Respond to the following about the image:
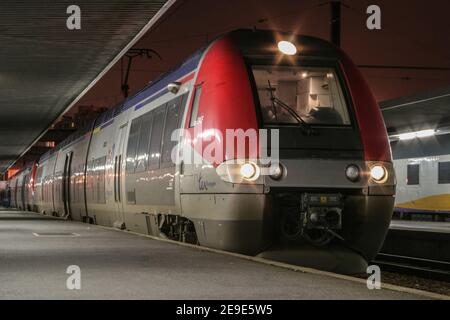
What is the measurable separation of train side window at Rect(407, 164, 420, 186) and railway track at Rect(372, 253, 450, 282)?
1214 cm

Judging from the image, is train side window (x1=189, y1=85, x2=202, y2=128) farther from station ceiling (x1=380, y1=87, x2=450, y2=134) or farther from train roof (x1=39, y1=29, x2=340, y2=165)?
station ceiling (x1=380, y1=87, x2=450, y2=134)

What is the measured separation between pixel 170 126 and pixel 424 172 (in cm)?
1872

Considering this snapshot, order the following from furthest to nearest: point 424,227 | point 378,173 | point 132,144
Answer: point 424,227 < point 132,144 < point 378,173

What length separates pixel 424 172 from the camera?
1193 inches

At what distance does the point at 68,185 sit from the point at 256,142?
1826 cm

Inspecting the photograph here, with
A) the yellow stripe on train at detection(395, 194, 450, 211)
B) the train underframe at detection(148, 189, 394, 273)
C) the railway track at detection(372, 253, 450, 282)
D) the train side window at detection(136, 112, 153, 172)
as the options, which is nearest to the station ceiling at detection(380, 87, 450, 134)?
the yellow stripe on train at detection(395, 194, 450, 211)

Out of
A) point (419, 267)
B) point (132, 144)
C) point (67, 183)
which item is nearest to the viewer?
point (132, 144)

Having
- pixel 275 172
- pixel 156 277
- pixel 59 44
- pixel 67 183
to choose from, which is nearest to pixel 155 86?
pixel 275 172

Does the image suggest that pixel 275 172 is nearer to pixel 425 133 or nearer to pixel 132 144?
pixel 132 144

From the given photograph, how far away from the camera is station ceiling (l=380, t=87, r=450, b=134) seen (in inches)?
912

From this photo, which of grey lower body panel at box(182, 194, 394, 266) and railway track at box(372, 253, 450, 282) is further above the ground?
grey lower body panel at box(182, 194, 394, 266)
